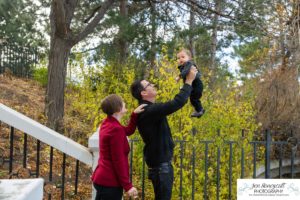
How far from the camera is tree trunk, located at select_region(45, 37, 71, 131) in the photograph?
943 centimetres

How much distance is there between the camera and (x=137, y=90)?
11.3ft

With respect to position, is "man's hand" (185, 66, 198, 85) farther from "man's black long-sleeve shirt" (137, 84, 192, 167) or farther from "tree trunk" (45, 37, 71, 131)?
"tree trunk" (45, 37, 71, 131)

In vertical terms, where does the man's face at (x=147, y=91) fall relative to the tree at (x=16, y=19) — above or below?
below

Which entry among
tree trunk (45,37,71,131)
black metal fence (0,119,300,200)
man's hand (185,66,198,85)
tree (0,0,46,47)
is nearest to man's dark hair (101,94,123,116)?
man's hand (185,66,198,85)

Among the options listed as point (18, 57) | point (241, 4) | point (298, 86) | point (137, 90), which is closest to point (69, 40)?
point (241, 4)

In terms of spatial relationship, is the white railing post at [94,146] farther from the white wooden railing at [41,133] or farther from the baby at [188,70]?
the baby at [188,70]

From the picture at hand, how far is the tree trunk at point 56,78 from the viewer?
9430mm

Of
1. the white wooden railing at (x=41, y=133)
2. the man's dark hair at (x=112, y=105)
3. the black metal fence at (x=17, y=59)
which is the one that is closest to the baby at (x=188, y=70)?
the man's dark hair at (x=112, y=105)

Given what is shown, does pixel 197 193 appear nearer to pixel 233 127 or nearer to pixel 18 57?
pixel 233 127

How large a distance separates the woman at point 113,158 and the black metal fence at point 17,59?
1502 cm

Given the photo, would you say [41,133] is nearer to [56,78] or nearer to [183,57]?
[183,57]

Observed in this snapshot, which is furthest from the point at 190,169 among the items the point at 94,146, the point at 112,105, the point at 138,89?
the point at 112,105

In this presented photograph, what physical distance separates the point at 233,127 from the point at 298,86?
3.87 metres

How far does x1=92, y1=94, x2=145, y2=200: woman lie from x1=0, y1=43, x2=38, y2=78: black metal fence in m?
15.0
